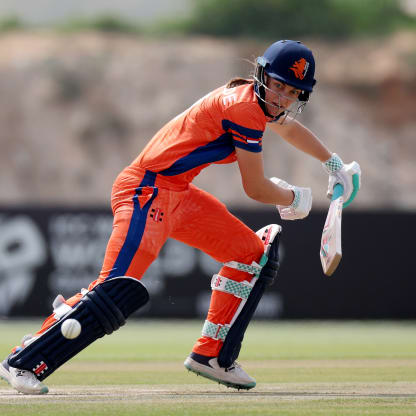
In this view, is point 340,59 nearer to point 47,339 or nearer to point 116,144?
point 116,144

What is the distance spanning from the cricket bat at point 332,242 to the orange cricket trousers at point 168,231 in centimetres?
47

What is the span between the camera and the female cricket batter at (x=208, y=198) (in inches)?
202

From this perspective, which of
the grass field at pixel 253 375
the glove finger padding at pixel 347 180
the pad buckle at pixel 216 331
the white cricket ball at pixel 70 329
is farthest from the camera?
the glove finger padding at pixel 347 180

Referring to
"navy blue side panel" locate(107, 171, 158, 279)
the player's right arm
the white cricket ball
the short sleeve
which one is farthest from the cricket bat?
the white cricket ball

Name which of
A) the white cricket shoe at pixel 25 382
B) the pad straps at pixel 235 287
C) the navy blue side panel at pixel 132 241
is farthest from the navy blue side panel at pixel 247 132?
the white cricket shoe at pixel 25 382

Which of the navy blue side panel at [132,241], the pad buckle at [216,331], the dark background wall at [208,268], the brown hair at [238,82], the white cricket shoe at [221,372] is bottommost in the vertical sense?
the dark background wall at [208,268]

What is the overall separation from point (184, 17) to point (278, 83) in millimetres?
35425

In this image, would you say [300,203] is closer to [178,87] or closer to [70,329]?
[70,329]

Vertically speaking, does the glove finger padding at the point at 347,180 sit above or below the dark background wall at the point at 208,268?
above

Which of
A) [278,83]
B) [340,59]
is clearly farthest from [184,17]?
[278,83]

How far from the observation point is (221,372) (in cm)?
564

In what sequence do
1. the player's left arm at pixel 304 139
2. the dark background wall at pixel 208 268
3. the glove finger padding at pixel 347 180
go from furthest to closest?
1. the dark background wall at pixel 208 268
2. the player's left arm at pixel 304 139
3. the glove finger padding at pixel 347 180

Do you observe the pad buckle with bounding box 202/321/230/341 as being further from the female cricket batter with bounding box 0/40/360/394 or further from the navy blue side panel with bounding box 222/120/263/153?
the navy blue side panel with bounding box 222/120/263/153

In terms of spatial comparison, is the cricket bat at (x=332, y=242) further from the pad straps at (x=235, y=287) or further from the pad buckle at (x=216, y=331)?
the pad buckle at (x=216, y=331)
